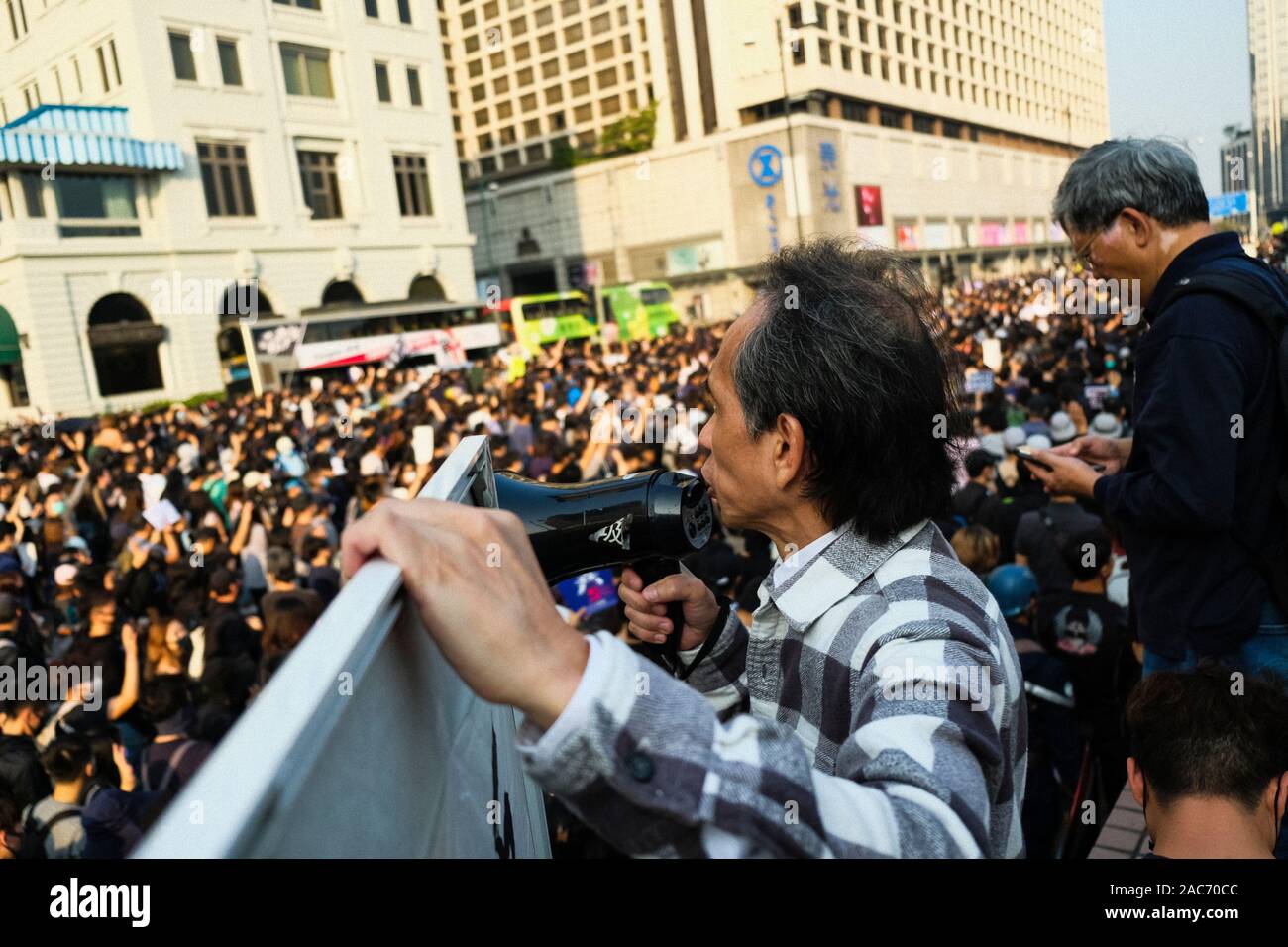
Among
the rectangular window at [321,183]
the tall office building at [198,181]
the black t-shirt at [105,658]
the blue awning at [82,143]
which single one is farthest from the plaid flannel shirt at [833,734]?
the rectangular window at [321,183]

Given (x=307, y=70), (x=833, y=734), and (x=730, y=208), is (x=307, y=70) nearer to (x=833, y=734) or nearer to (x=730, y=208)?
(x=730, y=208)

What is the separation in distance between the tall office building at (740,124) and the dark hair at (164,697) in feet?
136

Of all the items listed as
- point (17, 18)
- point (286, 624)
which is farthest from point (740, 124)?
point (286, 624)

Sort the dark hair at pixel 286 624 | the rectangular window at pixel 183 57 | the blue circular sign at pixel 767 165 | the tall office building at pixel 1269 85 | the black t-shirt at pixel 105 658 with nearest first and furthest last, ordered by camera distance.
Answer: the dark hair at pixel 286 624 → the black t-shirt at pixel 105 658 → the tall office building at pixel 1269 85 → the rectangular window at pixel 183 57 → the blue circular sign at pixel 767 165

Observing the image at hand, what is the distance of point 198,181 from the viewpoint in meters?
34.3

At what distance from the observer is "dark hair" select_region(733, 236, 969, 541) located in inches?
50.9

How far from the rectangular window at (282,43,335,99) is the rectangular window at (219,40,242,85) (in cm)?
180

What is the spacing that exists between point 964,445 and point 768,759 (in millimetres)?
988

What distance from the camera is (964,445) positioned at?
1.62 metres

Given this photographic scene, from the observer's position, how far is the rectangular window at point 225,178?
34906mm

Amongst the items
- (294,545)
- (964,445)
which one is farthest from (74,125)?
(964,445)

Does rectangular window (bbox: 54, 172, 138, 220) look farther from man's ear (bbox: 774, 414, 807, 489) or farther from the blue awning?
man's ear (bbox: 774, 414, 807, 489)

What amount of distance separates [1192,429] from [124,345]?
36289 mm

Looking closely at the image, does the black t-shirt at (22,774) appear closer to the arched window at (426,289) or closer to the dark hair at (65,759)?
the dark hair at (65,759)
